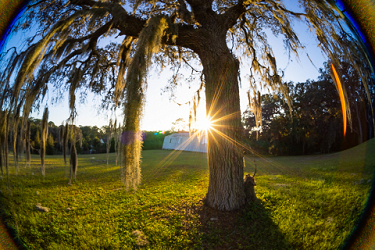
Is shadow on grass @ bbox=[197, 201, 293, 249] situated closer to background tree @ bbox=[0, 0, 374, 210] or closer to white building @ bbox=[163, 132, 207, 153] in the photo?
background tree @ bbox=[0, 0, 374, 210]

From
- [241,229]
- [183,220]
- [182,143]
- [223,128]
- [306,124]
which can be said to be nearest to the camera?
[241,229]

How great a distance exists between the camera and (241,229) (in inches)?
102

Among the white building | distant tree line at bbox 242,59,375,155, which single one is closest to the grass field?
distant tree line at bbox 242,59,375,155

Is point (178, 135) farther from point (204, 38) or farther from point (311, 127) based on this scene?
point (204, 38)

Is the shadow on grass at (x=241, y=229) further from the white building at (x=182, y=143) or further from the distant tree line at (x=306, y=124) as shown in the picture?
the white building at (x=182, y=143)

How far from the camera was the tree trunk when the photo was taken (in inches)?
125

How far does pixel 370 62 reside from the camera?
219 cm

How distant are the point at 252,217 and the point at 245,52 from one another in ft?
16.3

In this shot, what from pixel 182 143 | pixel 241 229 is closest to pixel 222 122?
pixel 241 229

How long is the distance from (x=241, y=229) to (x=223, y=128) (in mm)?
1787

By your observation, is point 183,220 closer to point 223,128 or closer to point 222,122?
point 223,128

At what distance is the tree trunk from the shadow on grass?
0.22 meters

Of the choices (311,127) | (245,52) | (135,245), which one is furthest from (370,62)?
(311,127)

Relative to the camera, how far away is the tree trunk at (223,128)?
3.18 meters
